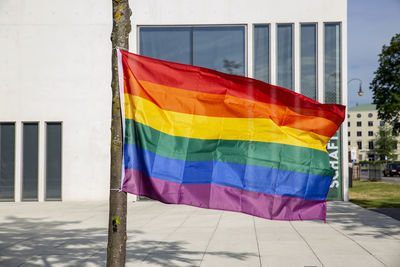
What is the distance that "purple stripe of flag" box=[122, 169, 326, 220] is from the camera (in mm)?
4312

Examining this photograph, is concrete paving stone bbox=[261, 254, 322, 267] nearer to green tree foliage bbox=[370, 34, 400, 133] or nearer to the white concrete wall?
the white concrete wall

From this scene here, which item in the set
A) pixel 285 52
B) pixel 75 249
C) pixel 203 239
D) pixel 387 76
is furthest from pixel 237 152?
pixel 387 76

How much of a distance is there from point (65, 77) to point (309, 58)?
444 inches

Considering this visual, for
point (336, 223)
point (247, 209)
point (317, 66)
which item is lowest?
point (336, 223)

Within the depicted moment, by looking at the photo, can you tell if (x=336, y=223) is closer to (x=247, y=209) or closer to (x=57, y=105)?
(x=247, y=209)

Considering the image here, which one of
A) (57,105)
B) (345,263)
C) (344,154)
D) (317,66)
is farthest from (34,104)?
(345,263)

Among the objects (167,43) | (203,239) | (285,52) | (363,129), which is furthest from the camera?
(363,129)

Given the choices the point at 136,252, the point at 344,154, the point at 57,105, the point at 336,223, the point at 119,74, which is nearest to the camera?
the point at 119,74

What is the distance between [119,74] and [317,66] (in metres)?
15.5

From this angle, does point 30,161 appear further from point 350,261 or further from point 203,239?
point 350,261

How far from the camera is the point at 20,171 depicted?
19.1 meters

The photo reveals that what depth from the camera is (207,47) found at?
1872 centimetres

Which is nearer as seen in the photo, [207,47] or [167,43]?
[207,47]

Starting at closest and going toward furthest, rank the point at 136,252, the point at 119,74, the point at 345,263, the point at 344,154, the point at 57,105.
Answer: the point at 119,74 → the point at 345,263 → the point at 136,252 → the point at 344,154 → the point at 57,105
